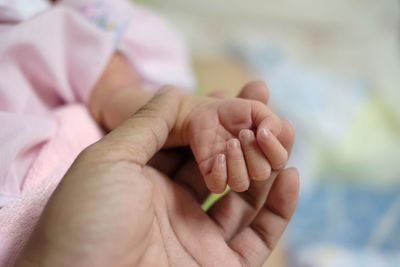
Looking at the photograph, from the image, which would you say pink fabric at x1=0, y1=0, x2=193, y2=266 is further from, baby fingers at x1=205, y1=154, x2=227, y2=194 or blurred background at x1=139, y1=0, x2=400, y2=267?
blurred background at x1=139, y1=0, x2=400, y2=267

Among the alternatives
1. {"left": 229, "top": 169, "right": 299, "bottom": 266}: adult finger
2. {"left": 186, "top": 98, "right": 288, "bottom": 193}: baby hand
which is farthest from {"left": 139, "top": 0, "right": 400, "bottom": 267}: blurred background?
{"left": 186, "top": 98, "right": 288, "bottom": 193}: baby hand

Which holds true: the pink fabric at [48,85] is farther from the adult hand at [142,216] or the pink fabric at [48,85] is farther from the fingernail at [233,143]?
the fingernail at [233,143]

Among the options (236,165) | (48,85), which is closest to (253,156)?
(236,165)

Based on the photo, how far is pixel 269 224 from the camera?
610 millimetres

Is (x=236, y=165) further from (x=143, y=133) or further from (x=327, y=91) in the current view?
(x=327, y=91)

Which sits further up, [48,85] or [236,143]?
[236,143]

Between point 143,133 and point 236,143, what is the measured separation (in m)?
0.10

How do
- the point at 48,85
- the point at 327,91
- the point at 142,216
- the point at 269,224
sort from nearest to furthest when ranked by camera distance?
1. the point at 142,216
2. the point at 269,224
3. the point at 48,85
4. the point at 327,91

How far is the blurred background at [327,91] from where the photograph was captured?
1.01 metres

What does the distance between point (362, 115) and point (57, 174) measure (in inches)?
33.3

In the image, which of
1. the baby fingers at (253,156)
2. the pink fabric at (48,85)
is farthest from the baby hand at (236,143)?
the pink fabric at (48,85)

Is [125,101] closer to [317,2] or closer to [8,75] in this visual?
[8,75]

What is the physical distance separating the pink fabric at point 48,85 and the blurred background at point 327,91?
1.11 ft

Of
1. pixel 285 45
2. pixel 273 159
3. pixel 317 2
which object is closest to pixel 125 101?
pixel 273 159
